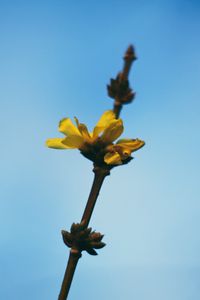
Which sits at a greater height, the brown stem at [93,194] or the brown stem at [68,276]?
the brown stem at [93,194]

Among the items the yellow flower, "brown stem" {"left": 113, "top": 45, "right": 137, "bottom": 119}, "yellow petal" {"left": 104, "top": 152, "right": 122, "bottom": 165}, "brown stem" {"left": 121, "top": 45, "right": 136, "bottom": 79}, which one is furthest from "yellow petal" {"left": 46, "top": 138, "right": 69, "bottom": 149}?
"brown stem" {"left": 121, "top": 45, "right": 136, "bottom": 79}

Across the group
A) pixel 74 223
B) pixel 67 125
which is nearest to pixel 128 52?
pixel 67 125

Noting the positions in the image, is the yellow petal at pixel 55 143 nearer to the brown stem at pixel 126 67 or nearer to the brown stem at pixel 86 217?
the brown stem at pixel 86 217

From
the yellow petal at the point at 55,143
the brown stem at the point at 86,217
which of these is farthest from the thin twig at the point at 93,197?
the yellow petal at the point at 55,143

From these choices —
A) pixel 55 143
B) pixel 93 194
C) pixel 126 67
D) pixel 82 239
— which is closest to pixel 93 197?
pixel 93 194

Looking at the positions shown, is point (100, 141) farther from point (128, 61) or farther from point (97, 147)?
point (128, 61)

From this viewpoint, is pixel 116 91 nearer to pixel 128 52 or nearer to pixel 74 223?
pixel 128 52
